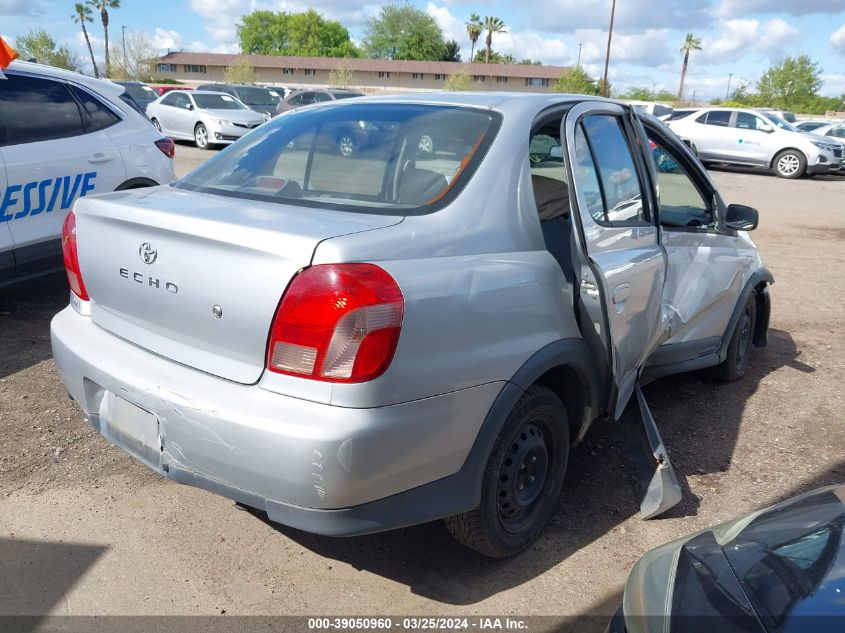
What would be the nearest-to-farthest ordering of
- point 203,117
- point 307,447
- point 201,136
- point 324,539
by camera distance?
point 307,447 < point 324,539 < point 203,117 < point 201,136

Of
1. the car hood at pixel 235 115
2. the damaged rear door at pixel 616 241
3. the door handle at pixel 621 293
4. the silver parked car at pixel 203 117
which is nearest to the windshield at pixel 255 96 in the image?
the silver parked car at pixel 203 117

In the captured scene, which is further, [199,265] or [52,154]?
[52,154]

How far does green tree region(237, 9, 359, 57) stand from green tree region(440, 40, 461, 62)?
13252 millimetres

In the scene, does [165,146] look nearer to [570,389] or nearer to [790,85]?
[570,389]

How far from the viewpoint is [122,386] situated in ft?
8.24

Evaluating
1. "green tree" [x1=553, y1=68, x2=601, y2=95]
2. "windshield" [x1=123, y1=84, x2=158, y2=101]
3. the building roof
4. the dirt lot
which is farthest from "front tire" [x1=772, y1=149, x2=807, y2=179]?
the building roof

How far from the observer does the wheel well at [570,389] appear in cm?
297

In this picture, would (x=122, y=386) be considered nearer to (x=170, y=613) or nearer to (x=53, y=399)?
(x=170, y=613)

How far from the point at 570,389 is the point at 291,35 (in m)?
102

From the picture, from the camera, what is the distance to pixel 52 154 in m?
5.21

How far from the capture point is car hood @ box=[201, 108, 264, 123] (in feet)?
63.0

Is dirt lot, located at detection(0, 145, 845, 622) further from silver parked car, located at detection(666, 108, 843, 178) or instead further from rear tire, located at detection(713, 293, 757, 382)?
silver parked car, located at detection(666, 108, 843, 178)

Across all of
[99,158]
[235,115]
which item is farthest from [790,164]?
[99,158]

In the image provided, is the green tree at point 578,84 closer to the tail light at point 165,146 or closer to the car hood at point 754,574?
the tail light at point 165,146
